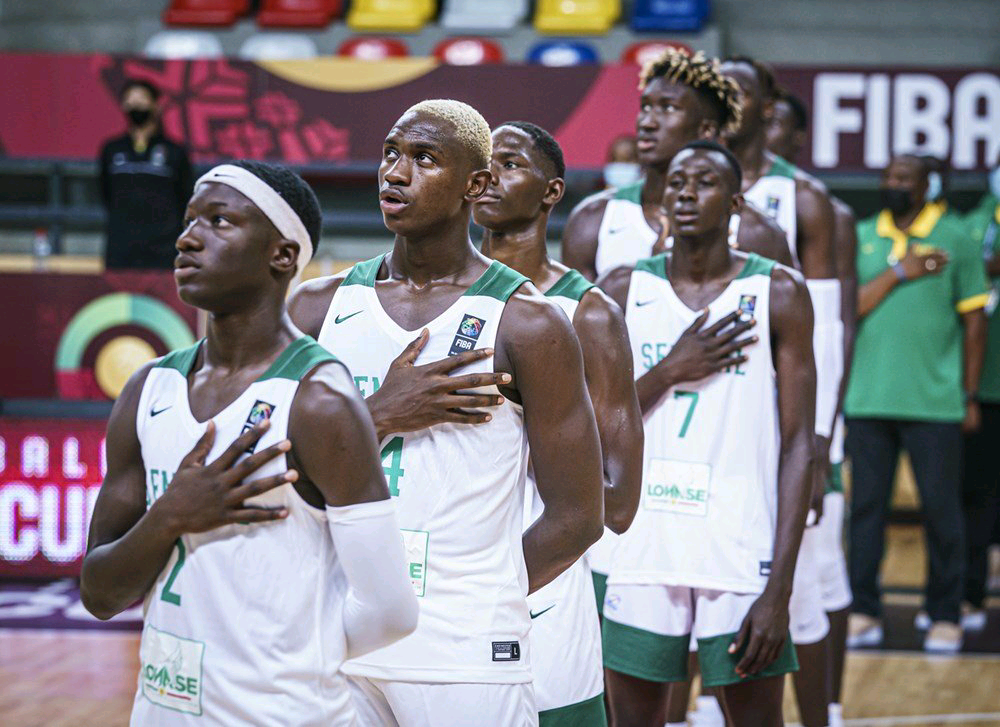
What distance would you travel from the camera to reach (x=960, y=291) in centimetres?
766

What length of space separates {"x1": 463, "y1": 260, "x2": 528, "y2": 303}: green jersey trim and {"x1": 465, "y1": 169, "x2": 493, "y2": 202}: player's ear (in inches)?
5.5

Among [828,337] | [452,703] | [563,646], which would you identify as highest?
[828,337]

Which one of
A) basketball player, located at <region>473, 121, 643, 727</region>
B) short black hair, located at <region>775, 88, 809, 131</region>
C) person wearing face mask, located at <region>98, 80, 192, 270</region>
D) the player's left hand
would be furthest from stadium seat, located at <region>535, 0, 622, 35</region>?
the player's left hand

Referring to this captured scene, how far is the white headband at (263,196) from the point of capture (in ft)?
7.58

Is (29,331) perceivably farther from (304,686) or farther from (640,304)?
(304,686)

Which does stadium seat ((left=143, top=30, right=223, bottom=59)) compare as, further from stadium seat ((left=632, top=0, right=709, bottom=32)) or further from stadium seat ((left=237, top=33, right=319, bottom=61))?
stadium seat ((left=632, top=0, right=709, bottom=32))

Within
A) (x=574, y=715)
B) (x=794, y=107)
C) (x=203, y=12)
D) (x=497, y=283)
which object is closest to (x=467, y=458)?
(x=497, y=283)

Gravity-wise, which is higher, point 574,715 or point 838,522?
point 574,715

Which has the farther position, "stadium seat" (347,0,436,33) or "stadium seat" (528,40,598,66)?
"stadium seat" (347,0,436,33)

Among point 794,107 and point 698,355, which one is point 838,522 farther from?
point 794,107

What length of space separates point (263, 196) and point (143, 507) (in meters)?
0.54

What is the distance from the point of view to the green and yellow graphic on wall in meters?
7.61

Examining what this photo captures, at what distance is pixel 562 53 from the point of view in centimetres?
1041

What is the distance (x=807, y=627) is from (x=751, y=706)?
89 cm
